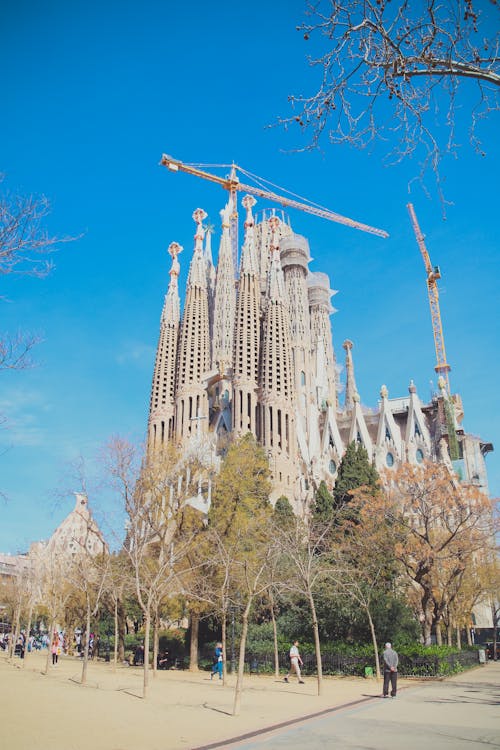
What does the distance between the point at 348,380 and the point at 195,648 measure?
2204 inches

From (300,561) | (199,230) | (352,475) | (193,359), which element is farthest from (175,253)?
(300,561)

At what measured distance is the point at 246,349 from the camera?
48844 millimetres

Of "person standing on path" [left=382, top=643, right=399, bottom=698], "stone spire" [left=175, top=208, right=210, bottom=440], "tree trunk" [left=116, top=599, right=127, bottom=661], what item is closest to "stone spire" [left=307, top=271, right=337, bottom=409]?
"stone spire" [left=175, top=208, right=210, bottom=440]

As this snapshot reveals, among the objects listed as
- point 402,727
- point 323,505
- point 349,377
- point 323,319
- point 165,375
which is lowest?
point 402,727

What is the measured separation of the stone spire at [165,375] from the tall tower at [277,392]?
870 centimetres

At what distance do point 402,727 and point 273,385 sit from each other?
39.3 metres

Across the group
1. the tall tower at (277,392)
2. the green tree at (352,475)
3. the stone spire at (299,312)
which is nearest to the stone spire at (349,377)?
the stone spire at (299,312)

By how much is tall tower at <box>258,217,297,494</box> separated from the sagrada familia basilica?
9cm

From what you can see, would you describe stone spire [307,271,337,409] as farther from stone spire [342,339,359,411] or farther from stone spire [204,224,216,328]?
stone spire [204,224,216,328]

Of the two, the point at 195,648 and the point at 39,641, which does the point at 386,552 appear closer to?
the point at 195,648

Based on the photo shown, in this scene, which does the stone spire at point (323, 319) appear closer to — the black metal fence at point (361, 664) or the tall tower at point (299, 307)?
the tall tower at point (299, 307)

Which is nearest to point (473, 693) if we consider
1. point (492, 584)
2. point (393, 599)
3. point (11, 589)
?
point (393, 599)

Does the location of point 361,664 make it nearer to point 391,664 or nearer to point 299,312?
point 391,664

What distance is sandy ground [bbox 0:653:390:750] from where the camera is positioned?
7.26 metres
